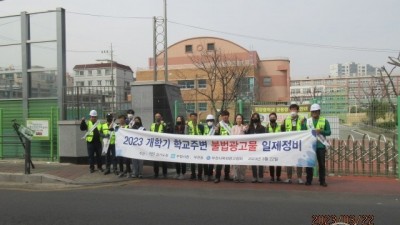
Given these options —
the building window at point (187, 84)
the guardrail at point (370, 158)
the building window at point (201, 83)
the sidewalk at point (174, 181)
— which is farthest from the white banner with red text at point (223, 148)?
the building window at point (187, 84)

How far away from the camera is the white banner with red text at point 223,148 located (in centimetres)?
1062

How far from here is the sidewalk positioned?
1038 cm

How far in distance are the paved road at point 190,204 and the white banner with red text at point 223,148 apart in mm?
679

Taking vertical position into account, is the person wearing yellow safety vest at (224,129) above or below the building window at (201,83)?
below

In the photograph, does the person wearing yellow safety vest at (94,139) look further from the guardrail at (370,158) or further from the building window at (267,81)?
the building window at (267,81)

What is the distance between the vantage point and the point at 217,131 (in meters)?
Result: 11.6

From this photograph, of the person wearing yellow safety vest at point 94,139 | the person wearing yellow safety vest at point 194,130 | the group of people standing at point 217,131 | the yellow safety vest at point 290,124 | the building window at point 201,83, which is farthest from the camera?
the building window at point 201,83

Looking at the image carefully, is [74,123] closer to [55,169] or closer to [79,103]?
[79,103]

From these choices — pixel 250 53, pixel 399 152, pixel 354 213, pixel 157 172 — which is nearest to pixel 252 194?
pixel 354 213

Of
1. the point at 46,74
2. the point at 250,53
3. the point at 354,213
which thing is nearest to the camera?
the point at 354,213

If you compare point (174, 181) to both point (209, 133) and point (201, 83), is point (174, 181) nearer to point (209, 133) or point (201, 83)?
point (209, 133)

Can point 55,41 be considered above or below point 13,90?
above

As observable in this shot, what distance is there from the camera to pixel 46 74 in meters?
15.1

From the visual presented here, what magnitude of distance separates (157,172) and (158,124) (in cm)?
140
